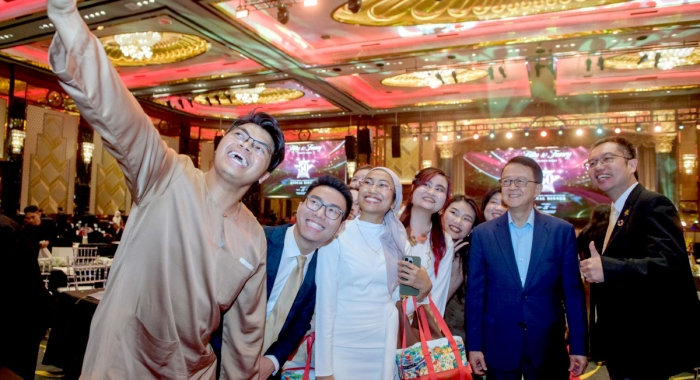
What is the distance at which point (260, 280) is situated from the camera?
173cm

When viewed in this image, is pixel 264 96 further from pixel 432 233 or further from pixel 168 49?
pixel 432 233

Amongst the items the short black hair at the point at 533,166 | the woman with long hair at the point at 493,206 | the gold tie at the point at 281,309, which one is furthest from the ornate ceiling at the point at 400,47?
the gold tie at the point at 281,309

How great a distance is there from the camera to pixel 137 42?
8.40m

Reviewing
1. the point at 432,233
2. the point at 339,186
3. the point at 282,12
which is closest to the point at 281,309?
the point at 339,186

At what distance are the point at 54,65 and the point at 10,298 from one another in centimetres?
160

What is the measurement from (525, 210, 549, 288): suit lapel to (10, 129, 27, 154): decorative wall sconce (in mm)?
11124

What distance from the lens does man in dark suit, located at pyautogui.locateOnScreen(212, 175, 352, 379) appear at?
6.82 feet

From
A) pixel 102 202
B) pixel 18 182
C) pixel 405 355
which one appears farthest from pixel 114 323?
pixel 102 202

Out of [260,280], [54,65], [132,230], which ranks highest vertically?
[54,65]

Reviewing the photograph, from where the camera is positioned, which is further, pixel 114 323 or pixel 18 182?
pixel 18 182

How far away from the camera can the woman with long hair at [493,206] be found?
3.55 m

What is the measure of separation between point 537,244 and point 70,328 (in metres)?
3.71

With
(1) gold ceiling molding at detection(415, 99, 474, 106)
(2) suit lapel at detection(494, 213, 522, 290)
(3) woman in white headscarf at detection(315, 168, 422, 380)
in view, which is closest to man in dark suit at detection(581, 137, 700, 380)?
(2) suit lapel at detection(494, 213, 522, 290)

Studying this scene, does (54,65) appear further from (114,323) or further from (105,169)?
(105,169)
